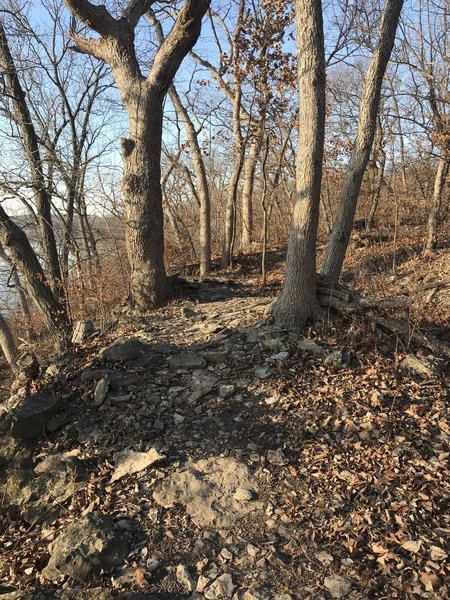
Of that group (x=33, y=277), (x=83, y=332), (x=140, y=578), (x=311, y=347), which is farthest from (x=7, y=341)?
(x=140, y=578)

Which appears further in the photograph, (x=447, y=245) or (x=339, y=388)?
(x=447, y=245)

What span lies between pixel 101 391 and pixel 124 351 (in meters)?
0.77

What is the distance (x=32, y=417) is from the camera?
4.36 meters

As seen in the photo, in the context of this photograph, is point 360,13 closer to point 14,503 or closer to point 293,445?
point 293,445

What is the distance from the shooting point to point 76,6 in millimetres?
6152

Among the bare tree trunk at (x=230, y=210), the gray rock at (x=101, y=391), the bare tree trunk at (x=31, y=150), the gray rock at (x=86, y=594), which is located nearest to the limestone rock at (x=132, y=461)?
the gray rock at (x=101, y=391)

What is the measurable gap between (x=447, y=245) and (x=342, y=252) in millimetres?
6531

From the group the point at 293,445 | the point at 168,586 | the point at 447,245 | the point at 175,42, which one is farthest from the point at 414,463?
the point at 447,245

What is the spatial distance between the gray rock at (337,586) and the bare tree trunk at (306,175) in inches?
120

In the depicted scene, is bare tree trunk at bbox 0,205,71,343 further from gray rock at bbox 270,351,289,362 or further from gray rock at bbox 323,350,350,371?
gray rock at bbox 323,350,350,371

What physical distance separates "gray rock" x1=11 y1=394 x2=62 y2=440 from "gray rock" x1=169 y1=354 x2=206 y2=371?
137 cm

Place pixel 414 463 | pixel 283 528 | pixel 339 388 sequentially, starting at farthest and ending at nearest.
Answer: pixel 339 388, pixel 414 463, pixel 283 528

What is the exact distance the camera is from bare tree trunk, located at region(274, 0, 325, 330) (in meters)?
4.80

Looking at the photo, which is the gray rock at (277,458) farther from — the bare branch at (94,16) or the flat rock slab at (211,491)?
the bare branch at (94,16)
